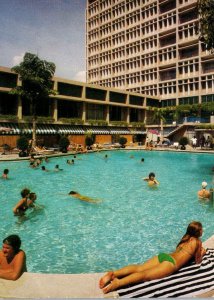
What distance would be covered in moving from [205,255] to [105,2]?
3411 inches

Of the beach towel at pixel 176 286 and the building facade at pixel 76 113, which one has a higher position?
the building facade at pixel 76 113

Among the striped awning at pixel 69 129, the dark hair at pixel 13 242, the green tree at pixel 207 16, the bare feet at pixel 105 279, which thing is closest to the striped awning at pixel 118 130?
the striped awning at pixel 69 129

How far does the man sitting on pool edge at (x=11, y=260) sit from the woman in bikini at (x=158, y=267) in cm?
160

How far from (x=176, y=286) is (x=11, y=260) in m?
3.17

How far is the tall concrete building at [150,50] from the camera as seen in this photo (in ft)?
220

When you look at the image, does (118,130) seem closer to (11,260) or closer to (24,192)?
(24,192)

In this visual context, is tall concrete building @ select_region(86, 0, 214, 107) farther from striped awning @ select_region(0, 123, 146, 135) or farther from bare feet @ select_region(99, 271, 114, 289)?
bare feet @ select_region(99, 271, 114, 289)

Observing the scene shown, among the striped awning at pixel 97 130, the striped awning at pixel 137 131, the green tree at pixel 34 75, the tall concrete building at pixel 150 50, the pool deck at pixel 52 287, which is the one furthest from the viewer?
the tall concrete building at pixel 150 50

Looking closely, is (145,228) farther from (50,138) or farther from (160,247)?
(50,138)

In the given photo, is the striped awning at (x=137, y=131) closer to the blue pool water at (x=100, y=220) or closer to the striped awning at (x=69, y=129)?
the striped awning at (x=69, y=129)

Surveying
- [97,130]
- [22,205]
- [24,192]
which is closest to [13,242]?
[24,192]

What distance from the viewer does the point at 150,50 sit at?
75.3 m

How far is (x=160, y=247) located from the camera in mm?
9195

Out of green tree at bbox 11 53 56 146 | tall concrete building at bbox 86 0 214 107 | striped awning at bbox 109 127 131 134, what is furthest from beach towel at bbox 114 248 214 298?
tall concrete building at bbox 86 0 214 107
